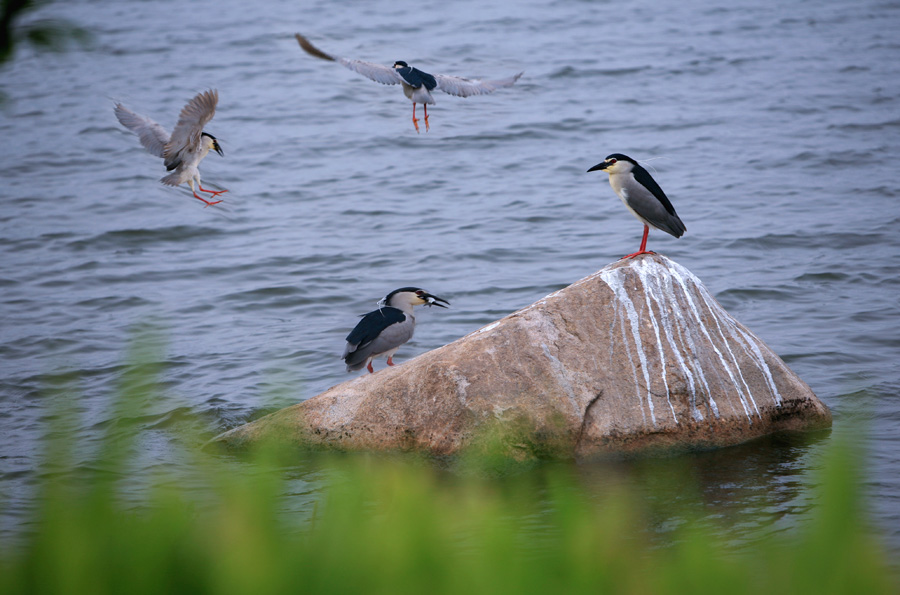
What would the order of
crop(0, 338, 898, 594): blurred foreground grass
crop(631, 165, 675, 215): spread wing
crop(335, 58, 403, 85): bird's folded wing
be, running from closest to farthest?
crop(0, 338, 898, 594): blurred foreground grass → crop(631, 165, 675, 215): spread wing → crop(335, 58, 403, 85): bird's folded wing

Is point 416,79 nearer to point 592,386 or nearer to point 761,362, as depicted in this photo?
point 592,386

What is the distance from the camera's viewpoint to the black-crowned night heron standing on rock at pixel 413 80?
712 centimetres

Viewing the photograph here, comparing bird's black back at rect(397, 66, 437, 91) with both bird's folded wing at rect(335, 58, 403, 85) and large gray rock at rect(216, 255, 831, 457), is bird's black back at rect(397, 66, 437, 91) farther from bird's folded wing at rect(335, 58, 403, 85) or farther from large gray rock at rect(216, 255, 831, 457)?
large gray rock at rect(216, 255, 831, 457)

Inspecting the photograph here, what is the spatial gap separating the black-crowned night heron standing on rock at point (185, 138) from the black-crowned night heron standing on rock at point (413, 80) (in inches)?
38.4

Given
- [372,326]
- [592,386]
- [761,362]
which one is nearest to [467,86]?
[372,326]

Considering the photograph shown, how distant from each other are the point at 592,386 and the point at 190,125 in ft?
11.4

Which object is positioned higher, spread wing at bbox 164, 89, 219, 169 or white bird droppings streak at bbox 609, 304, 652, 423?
spread wing at bbox 164, 89, 219, 169

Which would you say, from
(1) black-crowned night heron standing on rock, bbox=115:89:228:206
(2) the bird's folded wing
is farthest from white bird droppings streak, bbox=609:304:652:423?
(1) black-crowned night heron standing on rock, bbox=115:89:228:206

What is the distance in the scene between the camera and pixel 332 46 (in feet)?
61.5

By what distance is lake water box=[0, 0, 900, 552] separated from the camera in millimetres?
8469

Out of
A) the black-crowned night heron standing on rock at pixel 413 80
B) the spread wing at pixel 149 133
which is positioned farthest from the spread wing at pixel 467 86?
the spread wing at pixel 149 133

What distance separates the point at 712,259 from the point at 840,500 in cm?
957

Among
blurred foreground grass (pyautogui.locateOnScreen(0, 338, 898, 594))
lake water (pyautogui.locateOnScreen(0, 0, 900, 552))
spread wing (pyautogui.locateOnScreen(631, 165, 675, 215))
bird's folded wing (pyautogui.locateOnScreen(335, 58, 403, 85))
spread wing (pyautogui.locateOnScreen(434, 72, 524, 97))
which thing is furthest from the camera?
lake water (pyautogui.locateOnScreen(0, 0, 900, 552))

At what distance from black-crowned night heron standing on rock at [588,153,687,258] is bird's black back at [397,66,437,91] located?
1.43m
